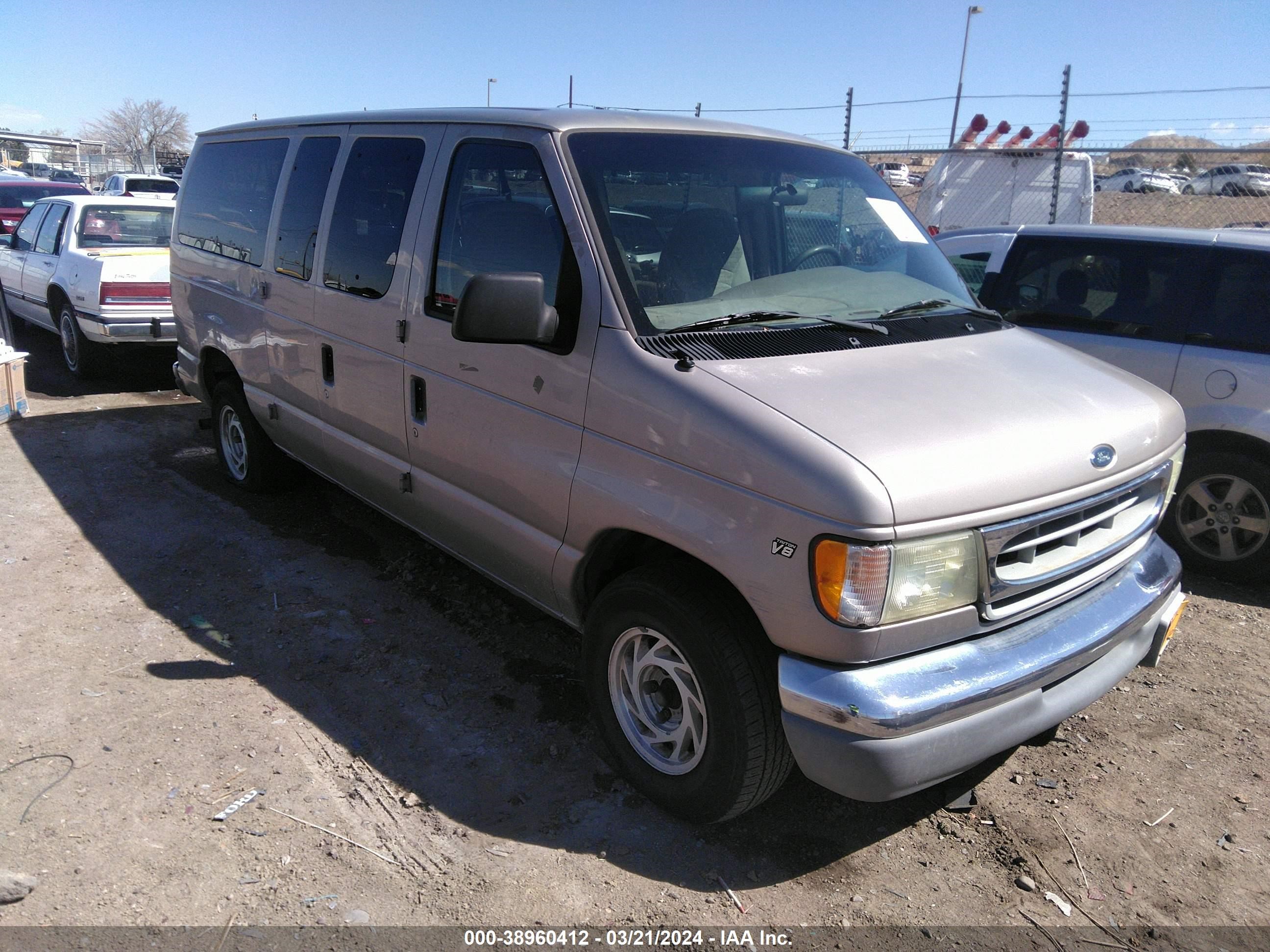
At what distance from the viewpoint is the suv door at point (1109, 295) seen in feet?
17.2

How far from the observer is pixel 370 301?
4.12 meters

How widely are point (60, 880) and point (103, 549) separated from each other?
2823 millimetres

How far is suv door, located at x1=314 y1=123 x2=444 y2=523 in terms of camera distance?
396 centimetres

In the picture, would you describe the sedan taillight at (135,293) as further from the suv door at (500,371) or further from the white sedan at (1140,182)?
the white sedan at (1140,182)

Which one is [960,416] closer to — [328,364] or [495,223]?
[495,223]

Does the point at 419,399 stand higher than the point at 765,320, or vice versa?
the point at 765,320

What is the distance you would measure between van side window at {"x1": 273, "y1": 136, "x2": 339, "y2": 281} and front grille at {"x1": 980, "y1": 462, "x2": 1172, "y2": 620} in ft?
11.6

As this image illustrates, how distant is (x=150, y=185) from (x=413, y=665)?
62.6 feet

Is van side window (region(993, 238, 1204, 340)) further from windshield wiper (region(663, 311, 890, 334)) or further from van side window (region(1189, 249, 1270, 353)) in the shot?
windshield wiper (region(663, 311, 890, 334))

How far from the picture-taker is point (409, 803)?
315 cm

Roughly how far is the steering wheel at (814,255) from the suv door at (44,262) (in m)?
8.56

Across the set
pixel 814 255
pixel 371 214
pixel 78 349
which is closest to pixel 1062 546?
pixel 814 255

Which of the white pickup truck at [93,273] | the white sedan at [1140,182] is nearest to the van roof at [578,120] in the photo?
the white pickup truck at [93,273]

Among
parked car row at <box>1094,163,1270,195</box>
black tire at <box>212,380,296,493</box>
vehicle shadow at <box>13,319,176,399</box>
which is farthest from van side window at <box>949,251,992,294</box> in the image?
parked car row at <box>1094,163,1270,195</box>
